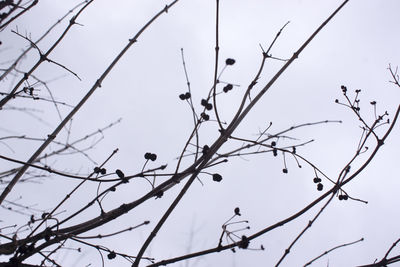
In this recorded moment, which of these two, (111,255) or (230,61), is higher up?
(230,61)

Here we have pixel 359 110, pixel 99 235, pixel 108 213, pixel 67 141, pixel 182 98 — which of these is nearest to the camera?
pixel 108 213

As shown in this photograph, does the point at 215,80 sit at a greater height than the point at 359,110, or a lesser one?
lesser

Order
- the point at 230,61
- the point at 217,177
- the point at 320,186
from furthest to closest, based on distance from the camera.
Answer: the point at 320,186 → the point at 230,61 → the point at 217,177

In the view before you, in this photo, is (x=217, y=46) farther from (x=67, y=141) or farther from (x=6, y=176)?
(x=6, y=176)

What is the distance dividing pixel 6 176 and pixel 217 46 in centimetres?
202

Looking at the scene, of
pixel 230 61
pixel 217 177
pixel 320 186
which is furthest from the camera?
pixel 320 186

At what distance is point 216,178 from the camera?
75.7 inches

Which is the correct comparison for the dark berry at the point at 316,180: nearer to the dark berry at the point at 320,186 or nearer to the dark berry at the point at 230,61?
the dark berry at the point at 320,186

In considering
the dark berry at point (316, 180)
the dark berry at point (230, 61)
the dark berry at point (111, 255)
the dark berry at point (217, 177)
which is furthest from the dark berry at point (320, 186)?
the dark berry at point (111, 255)

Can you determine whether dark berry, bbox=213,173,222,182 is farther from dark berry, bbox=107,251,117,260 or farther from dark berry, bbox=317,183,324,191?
dark berry, bbox=317,183,324,191

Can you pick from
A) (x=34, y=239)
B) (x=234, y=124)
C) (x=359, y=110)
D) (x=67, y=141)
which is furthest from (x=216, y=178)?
(x=67, y=141)

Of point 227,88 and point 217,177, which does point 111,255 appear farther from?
point 227,88

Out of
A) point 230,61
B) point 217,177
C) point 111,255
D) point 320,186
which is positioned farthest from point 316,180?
point 111,255

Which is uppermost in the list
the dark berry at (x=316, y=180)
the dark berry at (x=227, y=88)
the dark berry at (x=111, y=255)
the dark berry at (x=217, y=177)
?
the dark berry at (x=227, y=88)
